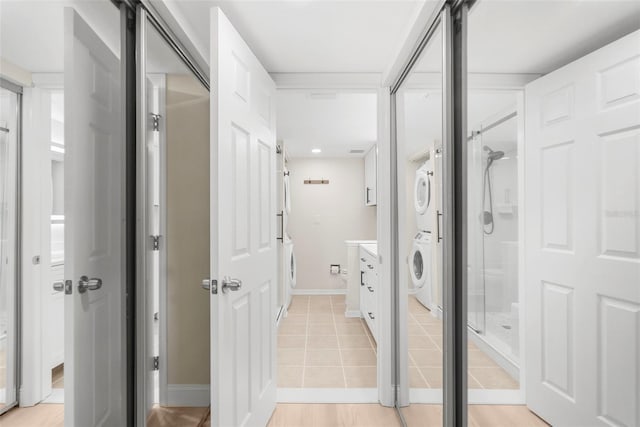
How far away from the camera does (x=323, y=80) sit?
2.36 m

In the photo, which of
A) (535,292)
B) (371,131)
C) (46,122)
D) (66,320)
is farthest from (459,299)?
(371,131)

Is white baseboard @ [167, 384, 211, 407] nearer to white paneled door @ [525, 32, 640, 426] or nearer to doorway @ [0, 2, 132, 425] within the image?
doorway @ [0, 2, 132, 425]

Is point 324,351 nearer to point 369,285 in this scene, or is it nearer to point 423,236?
point 369,285

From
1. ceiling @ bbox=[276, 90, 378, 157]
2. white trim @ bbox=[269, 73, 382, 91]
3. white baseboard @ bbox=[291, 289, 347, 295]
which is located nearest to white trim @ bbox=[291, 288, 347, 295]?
white baseboard @ bbox=[291, 289, 347, 295]

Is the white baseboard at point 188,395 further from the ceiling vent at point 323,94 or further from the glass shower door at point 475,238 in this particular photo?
the ceiling vent at point 323,94

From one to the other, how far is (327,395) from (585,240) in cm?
221

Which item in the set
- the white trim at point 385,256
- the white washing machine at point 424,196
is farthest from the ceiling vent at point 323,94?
the white washing machine at point 424,196

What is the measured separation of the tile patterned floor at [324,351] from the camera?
2641mm

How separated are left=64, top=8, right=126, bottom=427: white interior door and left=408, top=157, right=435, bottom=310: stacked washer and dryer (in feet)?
4.52

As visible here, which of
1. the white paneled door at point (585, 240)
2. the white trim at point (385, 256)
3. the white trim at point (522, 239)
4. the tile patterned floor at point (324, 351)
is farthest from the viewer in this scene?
the tile patterned floor at point (324, 351)

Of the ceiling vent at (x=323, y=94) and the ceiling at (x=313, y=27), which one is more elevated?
the ceiling at (x=313, y=27)

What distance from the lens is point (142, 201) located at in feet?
4.77

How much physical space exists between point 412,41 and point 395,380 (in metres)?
2.08

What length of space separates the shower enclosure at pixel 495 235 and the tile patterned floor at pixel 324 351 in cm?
180
